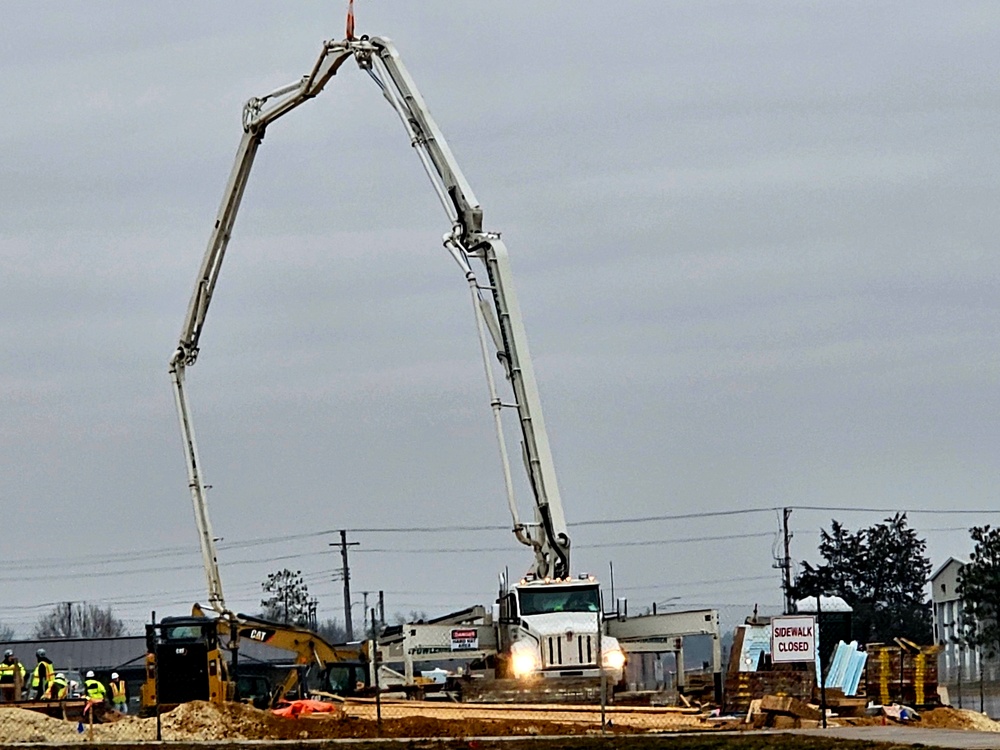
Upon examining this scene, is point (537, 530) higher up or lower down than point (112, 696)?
higher up

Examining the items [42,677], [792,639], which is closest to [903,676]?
[792,639]

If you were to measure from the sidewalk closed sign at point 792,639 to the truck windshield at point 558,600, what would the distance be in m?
9.31

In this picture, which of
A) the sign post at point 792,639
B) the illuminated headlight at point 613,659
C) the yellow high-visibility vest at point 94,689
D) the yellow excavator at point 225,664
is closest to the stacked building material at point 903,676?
the sign post at point 792,639

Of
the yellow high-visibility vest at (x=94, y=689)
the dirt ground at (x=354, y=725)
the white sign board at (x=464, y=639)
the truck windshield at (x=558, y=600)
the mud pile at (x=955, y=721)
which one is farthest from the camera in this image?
the white sign board at (x=464, y=639)

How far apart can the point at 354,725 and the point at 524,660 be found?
9448 millimetres

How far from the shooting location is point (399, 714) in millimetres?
40812

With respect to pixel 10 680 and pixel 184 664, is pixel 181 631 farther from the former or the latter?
pixel 10 680

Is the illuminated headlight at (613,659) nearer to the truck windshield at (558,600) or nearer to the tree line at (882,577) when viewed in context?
the truck windshield at (558,600)

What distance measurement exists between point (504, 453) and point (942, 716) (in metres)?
13.9

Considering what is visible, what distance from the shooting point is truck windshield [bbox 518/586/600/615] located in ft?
155

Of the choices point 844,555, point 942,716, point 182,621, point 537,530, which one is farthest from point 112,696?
point 844,555

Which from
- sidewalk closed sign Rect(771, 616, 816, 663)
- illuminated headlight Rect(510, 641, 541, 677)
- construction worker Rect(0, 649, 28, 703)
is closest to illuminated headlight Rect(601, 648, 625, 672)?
Result: illuminated headlight Rect(510, 641, 541, 677)

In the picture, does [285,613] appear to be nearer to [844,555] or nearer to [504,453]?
[844,555]

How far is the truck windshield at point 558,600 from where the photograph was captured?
47375 millimetres
